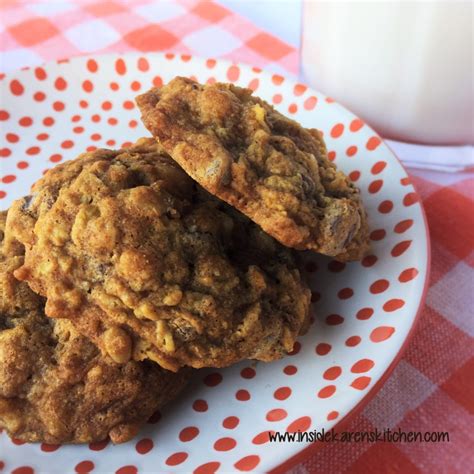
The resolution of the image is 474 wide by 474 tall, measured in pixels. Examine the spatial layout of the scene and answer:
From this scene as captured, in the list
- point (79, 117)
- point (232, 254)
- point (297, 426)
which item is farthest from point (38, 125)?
point (297, 426)

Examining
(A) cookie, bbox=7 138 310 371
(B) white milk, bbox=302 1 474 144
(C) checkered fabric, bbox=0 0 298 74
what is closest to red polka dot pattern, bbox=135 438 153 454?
(A) cookie, bbox=7 138 310 371

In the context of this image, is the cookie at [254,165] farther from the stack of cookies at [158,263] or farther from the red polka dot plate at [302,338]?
the red polka dot plate at [302,338]

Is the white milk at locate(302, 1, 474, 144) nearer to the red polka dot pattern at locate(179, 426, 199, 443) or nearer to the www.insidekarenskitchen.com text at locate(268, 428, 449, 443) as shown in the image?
the www.insidekarenskitchen.com text at locate(268, 428, 449, 443)

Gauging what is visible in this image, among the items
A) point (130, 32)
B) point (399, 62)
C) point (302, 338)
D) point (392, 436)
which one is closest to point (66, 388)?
point (302, 338)

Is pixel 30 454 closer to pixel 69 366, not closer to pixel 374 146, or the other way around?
pixel 69 366

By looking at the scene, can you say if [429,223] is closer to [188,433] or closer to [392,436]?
[392,436]

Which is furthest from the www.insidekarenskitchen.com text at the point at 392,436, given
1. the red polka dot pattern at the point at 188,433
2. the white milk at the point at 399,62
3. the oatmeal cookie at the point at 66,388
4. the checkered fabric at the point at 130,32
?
the checkered fabric at the point at 130,32

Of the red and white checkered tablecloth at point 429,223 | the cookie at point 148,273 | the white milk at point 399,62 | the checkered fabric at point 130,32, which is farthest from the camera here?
the checkered fabric at point 130,32
